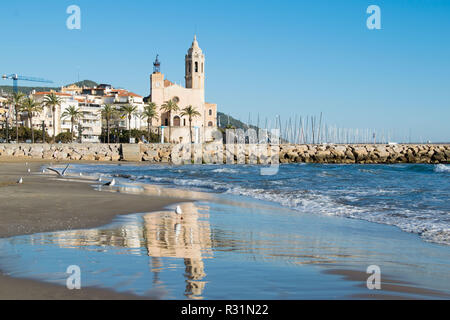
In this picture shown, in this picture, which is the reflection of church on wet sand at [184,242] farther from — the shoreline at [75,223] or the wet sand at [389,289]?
the wet sand at [389,289]

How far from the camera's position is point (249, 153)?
5947 centimetres

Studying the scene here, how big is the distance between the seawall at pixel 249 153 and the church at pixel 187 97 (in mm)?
39767

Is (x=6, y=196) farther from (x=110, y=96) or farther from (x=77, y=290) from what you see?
(x=110, y=96)

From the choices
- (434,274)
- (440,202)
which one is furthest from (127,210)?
(440,202)

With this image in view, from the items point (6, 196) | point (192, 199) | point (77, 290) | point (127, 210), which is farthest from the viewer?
point (192, 199)

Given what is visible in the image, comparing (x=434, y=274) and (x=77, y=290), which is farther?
(x=434, y=274)

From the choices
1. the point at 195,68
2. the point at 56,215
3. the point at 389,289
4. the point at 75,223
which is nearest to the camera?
the point at 389,289

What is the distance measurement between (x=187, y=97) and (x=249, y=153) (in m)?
48.9

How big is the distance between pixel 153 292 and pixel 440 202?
1187 centimetres

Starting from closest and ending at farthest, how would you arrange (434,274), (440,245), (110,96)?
(434,274) → (440,245) → (110,96)

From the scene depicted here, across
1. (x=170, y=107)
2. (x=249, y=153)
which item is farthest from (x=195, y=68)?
(x=249, y=153)

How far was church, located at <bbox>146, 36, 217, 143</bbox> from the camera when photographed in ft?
334

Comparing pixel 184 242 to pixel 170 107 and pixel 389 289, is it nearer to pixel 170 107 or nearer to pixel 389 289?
pixel 389 289

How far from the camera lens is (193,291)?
4.36 m
